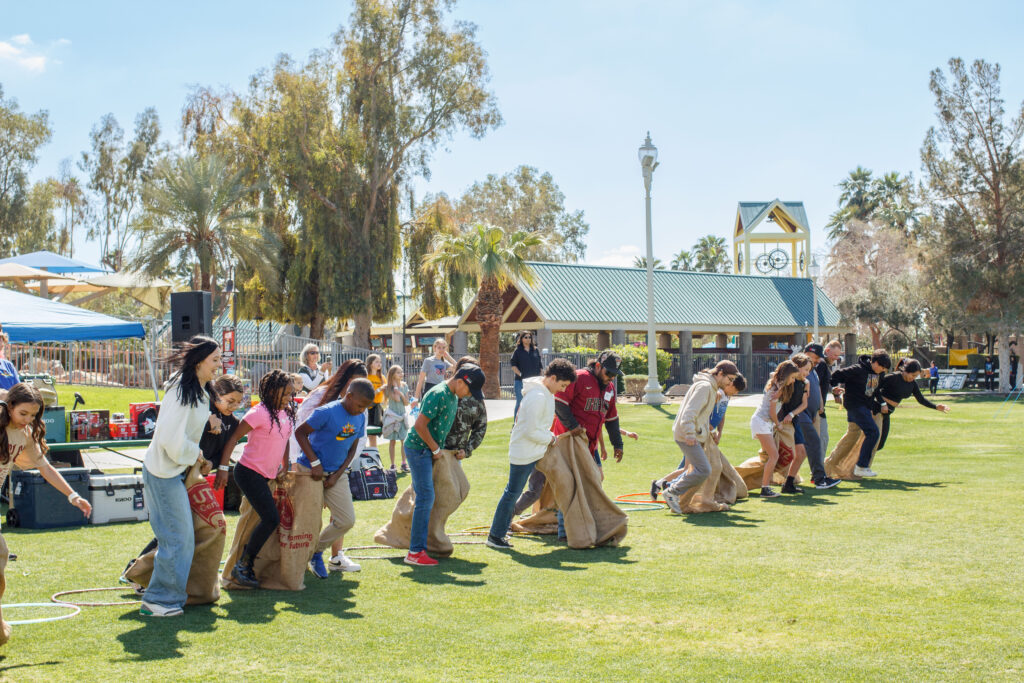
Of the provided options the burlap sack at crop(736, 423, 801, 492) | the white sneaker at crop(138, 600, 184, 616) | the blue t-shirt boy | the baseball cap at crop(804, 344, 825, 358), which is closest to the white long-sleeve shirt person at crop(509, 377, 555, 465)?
the blue t-shirt boy

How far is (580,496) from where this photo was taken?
8.28 meters

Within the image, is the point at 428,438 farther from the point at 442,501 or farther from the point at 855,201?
the point at 855,201

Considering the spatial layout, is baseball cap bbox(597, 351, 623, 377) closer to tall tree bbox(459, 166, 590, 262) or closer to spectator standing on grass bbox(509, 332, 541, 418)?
spectator standing on grass bbox(509, 332, 541, 418)

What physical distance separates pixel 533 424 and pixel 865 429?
6667 millimetres

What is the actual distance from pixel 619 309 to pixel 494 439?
17.9 metres

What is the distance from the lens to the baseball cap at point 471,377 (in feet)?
24.0

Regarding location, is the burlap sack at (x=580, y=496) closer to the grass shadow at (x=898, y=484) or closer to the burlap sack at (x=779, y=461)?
the burlap sack at (x=779, y=461)

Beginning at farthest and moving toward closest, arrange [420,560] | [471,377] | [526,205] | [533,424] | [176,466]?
[526,205] → [533,424] → [420,560] → [471,377] → [176,466]

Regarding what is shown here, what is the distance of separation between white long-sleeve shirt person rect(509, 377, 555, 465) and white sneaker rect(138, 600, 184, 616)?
304 cm

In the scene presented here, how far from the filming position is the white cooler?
9.62 meters

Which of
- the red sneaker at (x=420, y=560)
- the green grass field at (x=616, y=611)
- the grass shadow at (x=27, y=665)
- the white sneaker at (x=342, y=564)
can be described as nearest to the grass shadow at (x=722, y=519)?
the green grass field at (x=616, y=611)

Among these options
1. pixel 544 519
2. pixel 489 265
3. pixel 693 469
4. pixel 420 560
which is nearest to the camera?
pixel 420 560

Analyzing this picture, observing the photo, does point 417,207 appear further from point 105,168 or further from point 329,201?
point 105,168

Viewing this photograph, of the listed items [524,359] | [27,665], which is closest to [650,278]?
[524,359]
